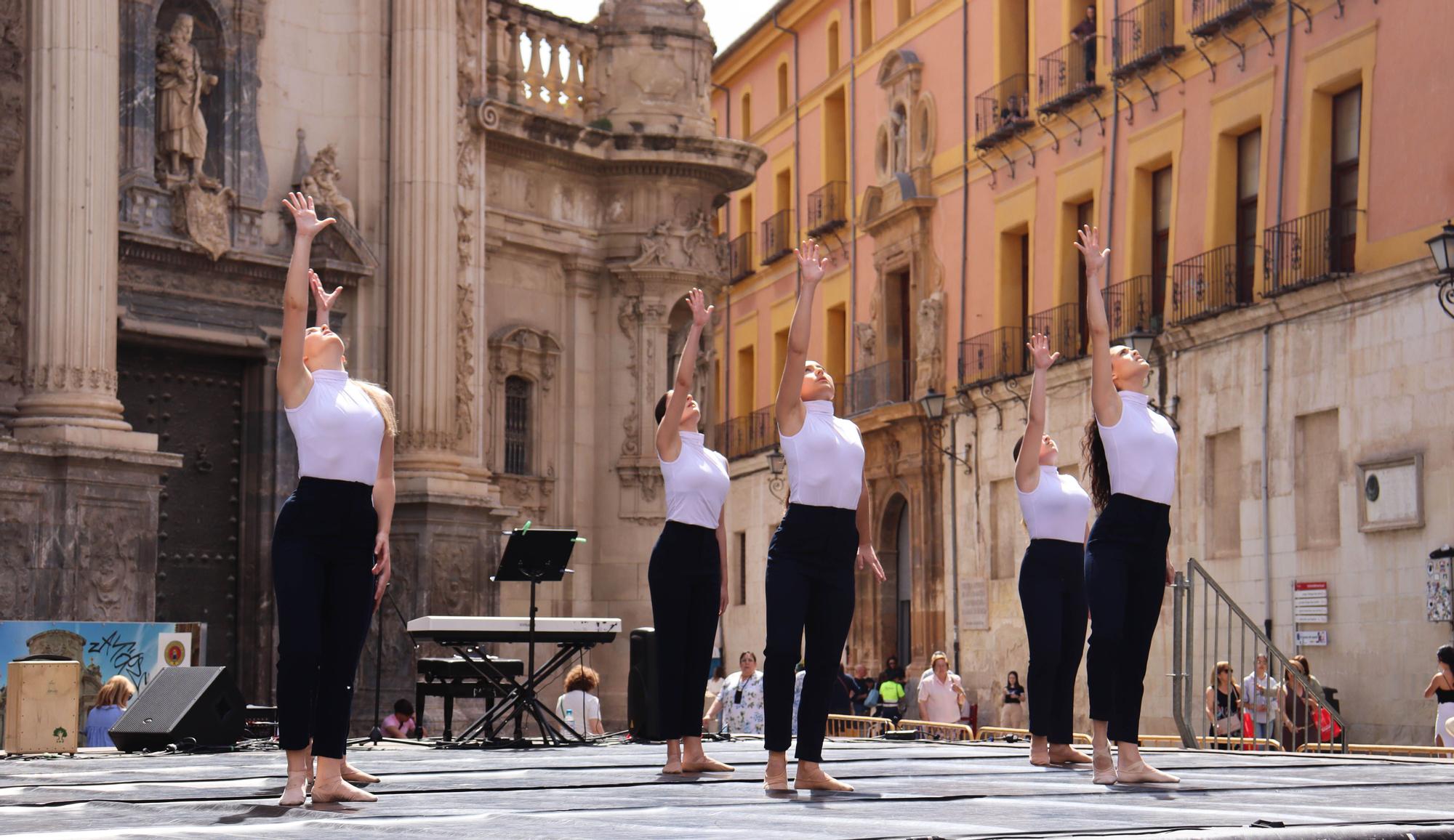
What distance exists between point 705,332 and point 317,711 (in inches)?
615

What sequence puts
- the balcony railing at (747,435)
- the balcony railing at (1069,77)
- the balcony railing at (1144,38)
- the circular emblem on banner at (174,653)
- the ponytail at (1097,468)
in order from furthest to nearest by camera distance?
the balcony railing at (747,435) → the balcony railing at (1069,77) → the balcony railing at (1144,38) → the circular emblem on banner at (174,653) → the ponytail at (1097,468)

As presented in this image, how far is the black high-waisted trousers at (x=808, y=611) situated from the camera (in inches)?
336

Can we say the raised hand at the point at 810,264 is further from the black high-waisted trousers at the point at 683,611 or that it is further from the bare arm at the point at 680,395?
the black high-waisted trousers at the point at 683,611

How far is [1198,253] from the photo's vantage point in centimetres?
2731

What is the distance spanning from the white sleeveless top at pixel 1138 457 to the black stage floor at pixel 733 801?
1.24 m

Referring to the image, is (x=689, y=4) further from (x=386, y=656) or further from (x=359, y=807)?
(x=359, y=807)

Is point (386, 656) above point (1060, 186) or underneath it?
underneath

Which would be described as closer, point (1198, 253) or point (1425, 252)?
point (1425, 252)

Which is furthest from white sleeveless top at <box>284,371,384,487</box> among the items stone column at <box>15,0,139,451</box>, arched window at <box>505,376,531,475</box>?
arched window at <box>505,376,531,475</box>

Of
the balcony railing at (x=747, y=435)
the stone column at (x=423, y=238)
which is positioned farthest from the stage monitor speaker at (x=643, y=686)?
the balcony railing at (x=747, y=435)

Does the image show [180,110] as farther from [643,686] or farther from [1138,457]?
[1138,457]

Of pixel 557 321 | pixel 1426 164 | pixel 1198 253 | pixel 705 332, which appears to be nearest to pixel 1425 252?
pixel 1426 164

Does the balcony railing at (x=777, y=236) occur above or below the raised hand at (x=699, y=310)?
above

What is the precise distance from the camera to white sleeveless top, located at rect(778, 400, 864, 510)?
8.62 metres
